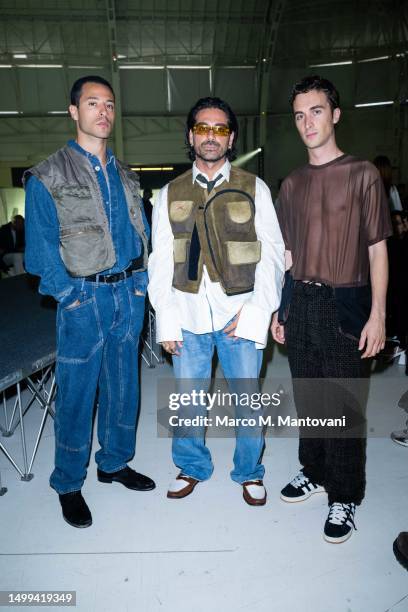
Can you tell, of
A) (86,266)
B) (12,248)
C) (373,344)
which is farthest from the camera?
(12,248)

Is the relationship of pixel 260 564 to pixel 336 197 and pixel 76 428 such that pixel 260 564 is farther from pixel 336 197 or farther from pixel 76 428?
pixel 336 197

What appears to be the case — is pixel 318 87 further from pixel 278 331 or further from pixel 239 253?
pixel 278 331

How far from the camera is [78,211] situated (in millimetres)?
2086

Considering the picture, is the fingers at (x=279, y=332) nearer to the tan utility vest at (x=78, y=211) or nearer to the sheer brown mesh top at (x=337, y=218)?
the sheer brown mesh top at (x=337, y=218)

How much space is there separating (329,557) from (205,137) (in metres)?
1.94

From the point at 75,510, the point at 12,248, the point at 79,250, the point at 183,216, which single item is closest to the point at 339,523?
the point at 75,510

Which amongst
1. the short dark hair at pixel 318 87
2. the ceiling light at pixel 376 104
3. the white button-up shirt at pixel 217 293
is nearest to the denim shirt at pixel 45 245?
the white button-up shirt at pixel 217 293

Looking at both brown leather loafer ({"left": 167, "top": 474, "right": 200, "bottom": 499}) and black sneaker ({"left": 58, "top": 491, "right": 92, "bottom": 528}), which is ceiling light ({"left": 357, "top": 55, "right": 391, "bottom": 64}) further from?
black sneaker ({"left": 58, "top": 491, "right": 92, "bottom": 528})

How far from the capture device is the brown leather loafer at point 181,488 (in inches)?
93.8

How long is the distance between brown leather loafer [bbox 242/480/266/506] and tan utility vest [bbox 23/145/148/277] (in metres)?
1.32

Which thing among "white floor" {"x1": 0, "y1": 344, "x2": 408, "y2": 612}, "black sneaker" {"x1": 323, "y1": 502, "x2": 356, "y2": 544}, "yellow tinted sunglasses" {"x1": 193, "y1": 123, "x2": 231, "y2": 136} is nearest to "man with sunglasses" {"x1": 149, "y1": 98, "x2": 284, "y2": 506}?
"yellow tinted sunglasses" {"x1": 193, "y1": 123, "x2": 231, "y2": 136}

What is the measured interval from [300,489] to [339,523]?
0.32 meters

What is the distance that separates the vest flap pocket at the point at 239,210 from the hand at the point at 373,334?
2.35 ft

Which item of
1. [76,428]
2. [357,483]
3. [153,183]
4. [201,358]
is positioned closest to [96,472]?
[76,428]
